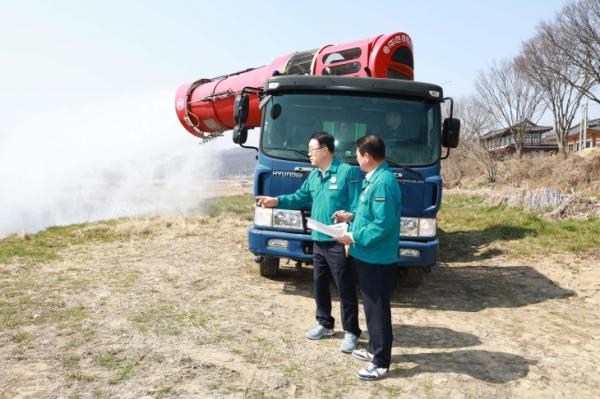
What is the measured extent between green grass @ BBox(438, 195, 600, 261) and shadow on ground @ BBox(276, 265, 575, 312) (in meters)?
1.31

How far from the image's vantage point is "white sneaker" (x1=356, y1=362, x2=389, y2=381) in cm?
364

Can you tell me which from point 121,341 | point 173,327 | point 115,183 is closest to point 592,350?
point 173,327

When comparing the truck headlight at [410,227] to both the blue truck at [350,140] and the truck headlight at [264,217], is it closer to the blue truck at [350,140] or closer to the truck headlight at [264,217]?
the blue truck at [350,140]

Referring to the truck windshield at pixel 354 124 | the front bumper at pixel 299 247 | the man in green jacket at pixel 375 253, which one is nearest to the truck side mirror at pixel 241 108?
the truck windshield at pixel 354 124

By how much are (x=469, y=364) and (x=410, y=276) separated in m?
Answer: 2.30

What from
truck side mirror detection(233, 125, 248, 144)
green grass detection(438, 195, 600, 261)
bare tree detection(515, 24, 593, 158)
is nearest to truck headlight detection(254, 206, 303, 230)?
truck side mirror detection(233, 125, 248, 144)

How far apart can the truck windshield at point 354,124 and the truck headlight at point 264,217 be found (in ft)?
2.19

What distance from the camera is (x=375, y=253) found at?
3629 mm

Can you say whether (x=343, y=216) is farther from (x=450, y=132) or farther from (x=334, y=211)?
(x=450, y=132)

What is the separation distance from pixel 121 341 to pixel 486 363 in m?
3.18

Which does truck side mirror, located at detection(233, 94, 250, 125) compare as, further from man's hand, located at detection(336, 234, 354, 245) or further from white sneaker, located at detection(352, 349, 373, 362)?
white sneaker, located at detection(352, 349, 373, 362)

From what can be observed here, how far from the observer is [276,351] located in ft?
13.8

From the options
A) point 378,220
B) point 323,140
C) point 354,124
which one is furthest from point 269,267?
point 378,220

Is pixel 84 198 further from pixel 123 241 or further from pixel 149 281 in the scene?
pixel 149 281
